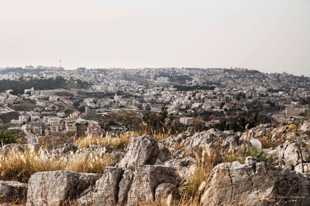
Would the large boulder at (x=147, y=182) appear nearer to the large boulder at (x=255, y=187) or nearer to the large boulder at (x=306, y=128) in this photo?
the large boulder at (x=255, y=187)

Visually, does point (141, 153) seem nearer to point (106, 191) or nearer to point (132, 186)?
point (106, 191)

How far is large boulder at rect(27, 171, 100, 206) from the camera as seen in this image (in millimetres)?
8148

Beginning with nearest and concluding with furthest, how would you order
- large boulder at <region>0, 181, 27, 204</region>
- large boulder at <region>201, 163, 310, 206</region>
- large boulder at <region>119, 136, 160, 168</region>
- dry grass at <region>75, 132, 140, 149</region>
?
large boulder at <region>201, 163, 310, 206</region> → large boulder at <region>0, 181, 27, 204</region> → large boulder at <region>119, 136, 160, 168</region> → dry grass at <region>75, 132, 140, 149</region>

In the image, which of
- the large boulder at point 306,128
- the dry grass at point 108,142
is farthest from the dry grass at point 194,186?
the large boulder at point 306,128

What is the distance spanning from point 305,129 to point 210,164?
26.7 feet

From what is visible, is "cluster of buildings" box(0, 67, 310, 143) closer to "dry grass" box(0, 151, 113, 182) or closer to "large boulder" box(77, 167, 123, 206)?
"dry grass" box(0, 151, 113, 182)

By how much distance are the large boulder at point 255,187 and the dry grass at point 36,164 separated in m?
3.30

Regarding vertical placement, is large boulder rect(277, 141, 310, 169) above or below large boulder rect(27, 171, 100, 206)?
above

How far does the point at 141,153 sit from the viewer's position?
925 centimetres

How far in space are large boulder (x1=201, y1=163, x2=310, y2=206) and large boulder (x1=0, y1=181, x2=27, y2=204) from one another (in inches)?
137

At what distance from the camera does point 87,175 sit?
8.45 meters

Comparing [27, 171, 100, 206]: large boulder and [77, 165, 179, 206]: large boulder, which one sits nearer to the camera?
[77, 165, 179, 206]: large boulder

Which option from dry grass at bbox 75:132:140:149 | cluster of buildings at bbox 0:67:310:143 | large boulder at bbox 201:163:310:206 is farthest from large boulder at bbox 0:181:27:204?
cluster of buildings at bbox 0:67:310:143

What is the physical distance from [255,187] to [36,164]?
478 cm
